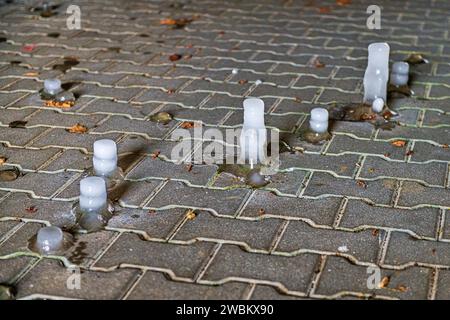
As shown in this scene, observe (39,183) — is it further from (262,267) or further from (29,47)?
(29,47)

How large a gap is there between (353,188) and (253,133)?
60 centimetres

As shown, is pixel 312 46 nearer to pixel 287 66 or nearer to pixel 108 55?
pixel 287 66

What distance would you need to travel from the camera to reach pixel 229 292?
2.69 m

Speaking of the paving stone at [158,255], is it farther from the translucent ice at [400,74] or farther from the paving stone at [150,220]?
the translucent ice at [400,74]

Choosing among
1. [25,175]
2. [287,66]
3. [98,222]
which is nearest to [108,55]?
[287,66]

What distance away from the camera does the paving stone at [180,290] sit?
8.75 feet

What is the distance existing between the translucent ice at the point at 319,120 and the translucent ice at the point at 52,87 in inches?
72.4

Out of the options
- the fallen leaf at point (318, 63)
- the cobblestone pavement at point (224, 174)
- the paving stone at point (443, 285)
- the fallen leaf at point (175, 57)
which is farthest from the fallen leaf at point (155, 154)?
the fallen leaf at point (318, 63)

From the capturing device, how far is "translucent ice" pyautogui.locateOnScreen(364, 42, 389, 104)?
4.38m

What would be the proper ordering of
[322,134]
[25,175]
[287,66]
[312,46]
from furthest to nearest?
[312,46] < [287,66] < [322,134] < [25,175]

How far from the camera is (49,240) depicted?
9.75 feet
